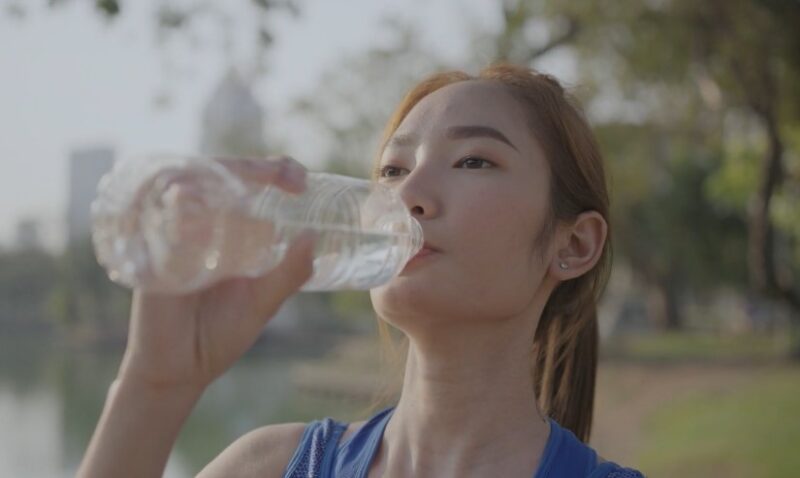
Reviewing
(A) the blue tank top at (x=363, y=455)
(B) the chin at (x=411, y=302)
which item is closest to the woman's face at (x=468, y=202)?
(B) the chin at (x=411, y=302)

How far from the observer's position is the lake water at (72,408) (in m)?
12.1

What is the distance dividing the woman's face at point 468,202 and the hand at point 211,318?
423mm

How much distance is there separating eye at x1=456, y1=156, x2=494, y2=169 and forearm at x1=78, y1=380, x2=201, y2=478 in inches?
25.6

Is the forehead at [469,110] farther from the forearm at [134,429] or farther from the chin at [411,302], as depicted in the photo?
the forearm at [134,429]

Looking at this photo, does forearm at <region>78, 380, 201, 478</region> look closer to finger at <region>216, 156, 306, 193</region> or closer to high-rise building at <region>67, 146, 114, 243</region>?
finger at <region>216, 156, 306, 193</region>

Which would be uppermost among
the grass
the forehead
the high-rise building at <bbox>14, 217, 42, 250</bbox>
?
the forehead

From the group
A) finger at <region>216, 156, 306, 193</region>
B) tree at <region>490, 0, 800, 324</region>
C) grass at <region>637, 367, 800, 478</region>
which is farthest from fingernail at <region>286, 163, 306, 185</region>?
grass at <region>637, 367, 800, 478</region>

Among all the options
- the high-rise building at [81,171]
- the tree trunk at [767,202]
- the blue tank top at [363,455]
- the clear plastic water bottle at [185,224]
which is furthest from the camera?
the tree trunk at [767,202]

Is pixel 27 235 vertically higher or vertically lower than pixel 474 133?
lower

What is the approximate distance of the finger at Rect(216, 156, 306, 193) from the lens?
3.34 feet

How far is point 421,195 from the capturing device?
4.95 feet

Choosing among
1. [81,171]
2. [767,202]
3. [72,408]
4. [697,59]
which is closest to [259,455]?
[81,171]

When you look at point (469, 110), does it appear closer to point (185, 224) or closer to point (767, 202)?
point (185, 224)

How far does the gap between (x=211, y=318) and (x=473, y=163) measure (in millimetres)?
628
